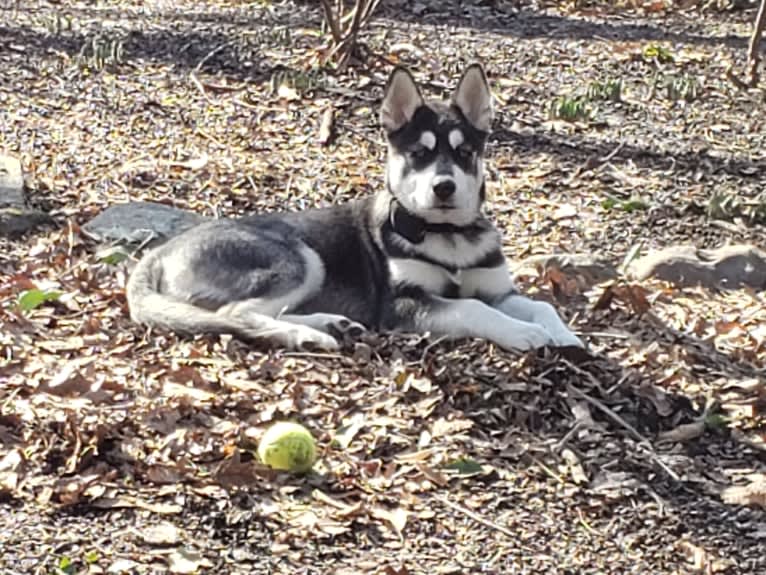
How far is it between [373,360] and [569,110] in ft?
13.5

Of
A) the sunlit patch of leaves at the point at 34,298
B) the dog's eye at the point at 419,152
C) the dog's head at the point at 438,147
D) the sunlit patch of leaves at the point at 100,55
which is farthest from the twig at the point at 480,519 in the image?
the sunlit patch of leaves at the point at 100,55

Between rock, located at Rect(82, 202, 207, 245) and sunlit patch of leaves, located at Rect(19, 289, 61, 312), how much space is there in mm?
878

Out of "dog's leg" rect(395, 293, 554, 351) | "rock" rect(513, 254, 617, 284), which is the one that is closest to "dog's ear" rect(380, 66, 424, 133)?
"dog's leg" rect(395, 293, 554, 351)

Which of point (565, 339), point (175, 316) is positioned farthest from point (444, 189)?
point (175, 316)

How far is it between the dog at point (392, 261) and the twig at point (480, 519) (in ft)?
4.64

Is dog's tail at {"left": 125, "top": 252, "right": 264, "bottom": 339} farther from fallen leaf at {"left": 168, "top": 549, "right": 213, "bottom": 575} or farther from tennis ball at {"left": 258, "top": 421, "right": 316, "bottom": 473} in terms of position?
fallen leaf at {"left": 168, "top": 549, "right": 213, "bottom": 575}

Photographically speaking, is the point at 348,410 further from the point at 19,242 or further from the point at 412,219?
the point at 19,242

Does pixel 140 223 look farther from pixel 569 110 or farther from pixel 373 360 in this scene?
pixel 569 110

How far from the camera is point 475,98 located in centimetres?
642

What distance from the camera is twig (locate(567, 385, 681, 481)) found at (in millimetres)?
4973

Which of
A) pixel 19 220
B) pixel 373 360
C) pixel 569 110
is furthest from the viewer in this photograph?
pixel 569 110

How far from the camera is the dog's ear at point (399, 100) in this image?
629cm

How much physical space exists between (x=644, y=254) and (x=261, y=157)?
2483 millimetres

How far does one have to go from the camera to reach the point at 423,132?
6.30 m
